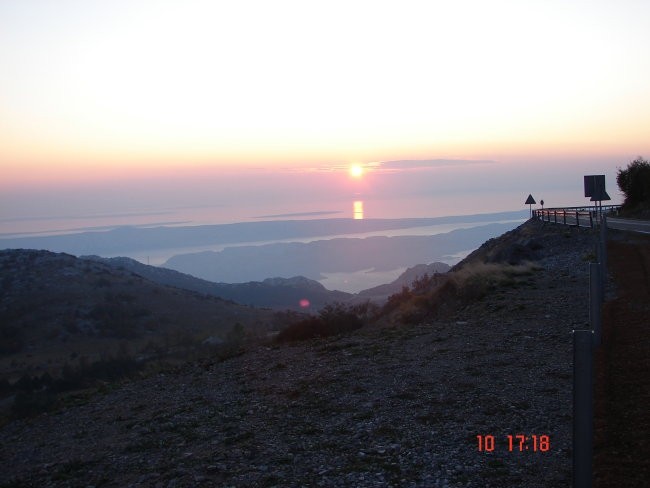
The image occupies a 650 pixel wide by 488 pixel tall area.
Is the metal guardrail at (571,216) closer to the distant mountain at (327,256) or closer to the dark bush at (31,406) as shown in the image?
the dark bush at (31,406)

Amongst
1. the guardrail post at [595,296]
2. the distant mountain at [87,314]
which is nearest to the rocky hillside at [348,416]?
the guardrail post at [595,296]

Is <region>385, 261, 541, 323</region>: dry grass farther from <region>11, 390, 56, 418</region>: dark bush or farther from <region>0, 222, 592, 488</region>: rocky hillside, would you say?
<region>11, 390, 56, 418</region>: dark bush

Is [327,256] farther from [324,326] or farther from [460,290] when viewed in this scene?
[324,326]

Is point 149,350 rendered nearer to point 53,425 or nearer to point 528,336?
point 53,425

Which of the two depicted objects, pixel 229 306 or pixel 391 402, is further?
pixel 229 306

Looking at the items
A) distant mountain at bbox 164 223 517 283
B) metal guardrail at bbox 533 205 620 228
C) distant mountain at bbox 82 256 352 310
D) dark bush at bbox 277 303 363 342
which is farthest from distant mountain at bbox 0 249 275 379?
distant mountain at bbox 164 223 517 283

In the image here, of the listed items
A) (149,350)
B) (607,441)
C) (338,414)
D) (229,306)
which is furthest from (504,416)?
(229,306)
